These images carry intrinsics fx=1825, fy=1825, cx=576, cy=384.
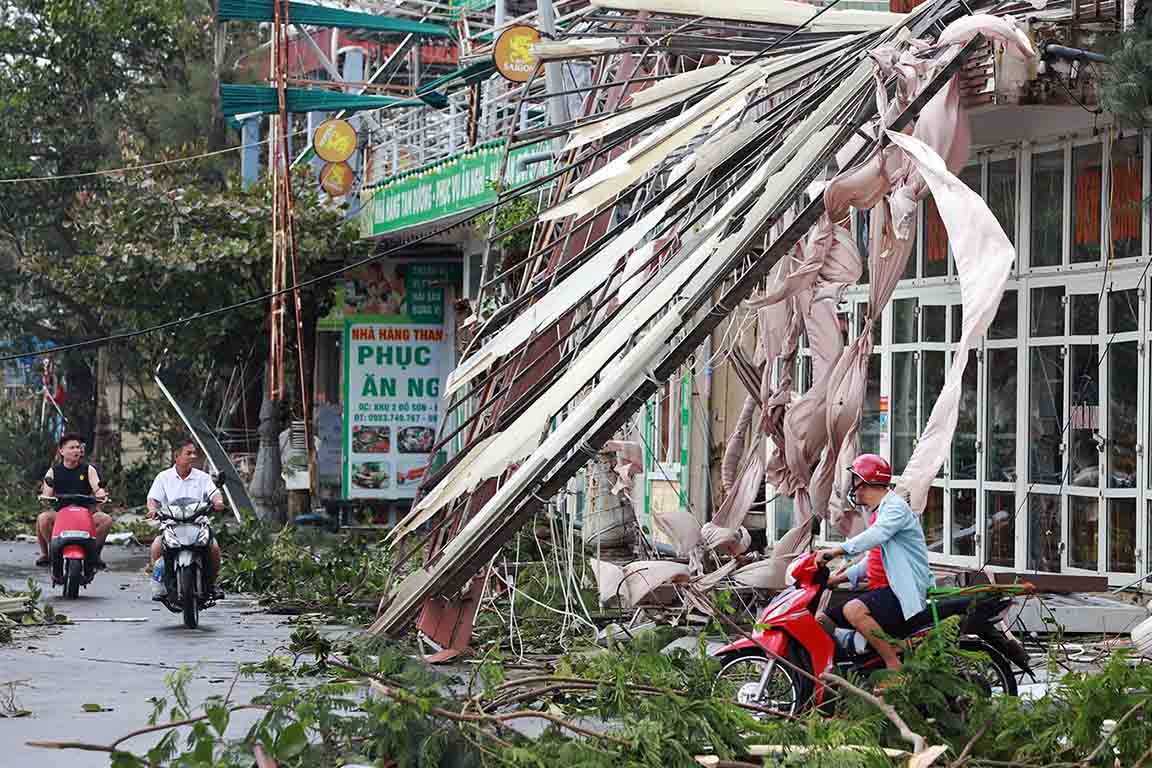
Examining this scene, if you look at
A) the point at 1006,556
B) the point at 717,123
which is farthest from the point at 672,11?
the point at 1006,556

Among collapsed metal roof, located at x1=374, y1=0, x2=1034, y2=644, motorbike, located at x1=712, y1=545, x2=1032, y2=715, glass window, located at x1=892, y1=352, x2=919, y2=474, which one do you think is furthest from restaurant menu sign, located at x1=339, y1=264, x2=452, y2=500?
motorbike, located at x1=712, y1=545, x2=1032, y2=715

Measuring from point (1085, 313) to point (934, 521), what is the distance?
8.76ft

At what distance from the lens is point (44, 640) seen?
43.5 feet

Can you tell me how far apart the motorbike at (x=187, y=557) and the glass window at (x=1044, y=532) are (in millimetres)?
6642

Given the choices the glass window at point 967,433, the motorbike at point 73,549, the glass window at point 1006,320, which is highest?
the glass window at point 1006,320

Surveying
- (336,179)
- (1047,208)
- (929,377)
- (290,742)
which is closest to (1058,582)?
(1047,208)

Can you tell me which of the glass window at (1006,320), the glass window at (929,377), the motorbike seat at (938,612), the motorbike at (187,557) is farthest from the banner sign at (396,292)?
the motorbike seat at (938,612)

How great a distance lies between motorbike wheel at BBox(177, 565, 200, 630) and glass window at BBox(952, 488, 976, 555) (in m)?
6.44

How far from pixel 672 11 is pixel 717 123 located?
5.79ft

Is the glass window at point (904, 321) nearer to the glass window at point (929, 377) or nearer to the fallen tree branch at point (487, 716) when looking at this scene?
the glass window at point (929, 377)

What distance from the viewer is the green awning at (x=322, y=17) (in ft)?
76.9

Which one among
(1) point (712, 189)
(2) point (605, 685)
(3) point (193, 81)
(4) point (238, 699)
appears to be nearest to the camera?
(2) point (605, 685)

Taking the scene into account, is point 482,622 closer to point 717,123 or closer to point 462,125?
point 717,123

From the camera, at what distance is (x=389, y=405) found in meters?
24.8
